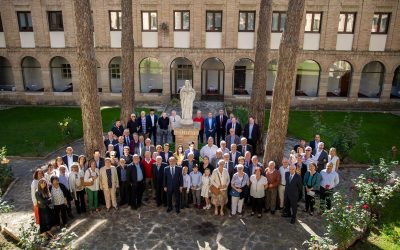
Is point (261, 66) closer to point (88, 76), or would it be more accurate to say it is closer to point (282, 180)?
point (282, 180)

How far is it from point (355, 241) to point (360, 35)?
17369 millimetres

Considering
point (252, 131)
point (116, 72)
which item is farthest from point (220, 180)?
point (116, 72)

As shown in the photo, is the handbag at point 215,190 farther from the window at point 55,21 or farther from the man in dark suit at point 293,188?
the window at point 55,21

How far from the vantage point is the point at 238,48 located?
22938mm

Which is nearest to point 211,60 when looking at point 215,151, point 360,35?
point 360,35

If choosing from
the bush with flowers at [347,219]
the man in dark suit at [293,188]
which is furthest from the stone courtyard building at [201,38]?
the bush with flowers at [347,219]

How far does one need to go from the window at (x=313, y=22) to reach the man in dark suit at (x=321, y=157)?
14.0 meters

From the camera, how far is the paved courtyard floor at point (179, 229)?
8.66 m

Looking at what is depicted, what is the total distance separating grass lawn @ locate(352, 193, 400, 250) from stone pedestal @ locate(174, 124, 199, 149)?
21.0 ft

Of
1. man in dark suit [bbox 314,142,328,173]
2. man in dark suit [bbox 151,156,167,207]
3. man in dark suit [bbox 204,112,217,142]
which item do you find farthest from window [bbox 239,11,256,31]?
man in dark suit [bbox 151,156,167,207]

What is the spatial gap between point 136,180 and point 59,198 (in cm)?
210

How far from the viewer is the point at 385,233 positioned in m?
9.27

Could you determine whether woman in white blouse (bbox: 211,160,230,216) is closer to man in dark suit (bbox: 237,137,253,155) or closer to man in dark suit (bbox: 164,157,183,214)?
man in dark suit (bbox: 164,157,183,214)

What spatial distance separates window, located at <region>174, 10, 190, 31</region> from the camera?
22719 mm
